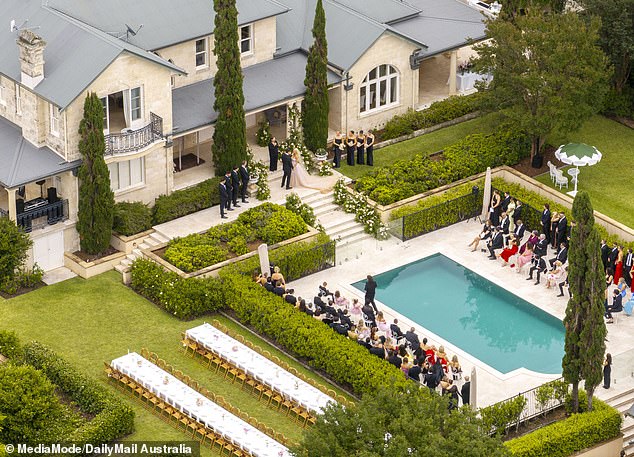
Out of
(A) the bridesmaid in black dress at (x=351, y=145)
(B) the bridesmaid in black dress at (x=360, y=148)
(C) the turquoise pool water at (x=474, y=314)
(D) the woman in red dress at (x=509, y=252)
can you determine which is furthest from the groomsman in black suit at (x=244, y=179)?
(D) the woman in red dress at (x=509, y=252)

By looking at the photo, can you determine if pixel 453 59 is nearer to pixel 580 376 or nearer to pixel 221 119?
pixel 221 119

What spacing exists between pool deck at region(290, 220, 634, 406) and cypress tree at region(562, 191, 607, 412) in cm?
357

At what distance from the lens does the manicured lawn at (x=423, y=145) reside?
72.2 metres

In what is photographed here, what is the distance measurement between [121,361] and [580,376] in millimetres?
16127

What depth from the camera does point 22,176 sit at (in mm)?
63406

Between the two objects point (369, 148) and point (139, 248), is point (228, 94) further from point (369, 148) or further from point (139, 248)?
point (369, 148)

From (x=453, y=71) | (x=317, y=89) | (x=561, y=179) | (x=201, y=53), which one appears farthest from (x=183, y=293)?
(x=453, y=71)

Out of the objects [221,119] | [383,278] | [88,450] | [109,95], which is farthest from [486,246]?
[88,450]

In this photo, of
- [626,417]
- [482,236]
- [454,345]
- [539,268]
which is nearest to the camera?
[626,417]

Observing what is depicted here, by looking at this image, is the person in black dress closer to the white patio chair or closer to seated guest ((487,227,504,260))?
seated guest ((487,227,504,260))

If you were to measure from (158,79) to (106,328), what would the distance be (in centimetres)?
1088

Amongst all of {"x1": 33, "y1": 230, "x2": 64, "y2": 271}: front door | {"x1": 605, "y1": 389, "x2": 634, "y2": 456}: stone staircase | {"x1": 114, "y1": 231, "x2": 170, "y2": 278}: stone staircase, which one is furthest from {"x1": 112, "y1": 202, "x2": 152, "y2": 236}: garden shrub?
{"x1": 605, "y1": 389, "x2": 634, "y2": 456}: stone staircase

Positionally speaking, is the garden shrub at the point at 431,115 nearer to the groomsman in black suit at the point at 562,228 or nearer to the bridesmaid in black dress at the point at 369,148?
the bridesmaid in black dress at the point at 369,148

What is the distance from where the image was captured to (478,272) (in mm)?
66500
